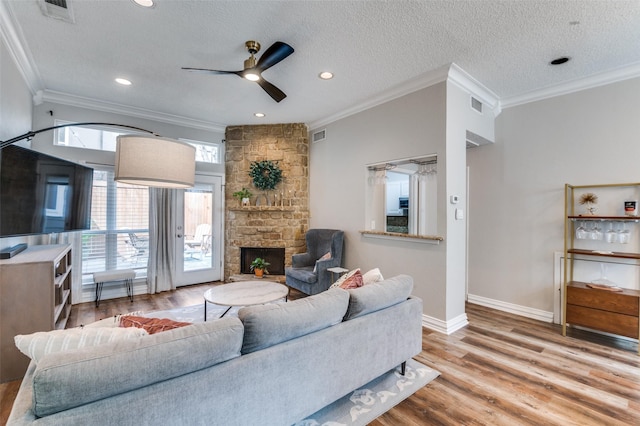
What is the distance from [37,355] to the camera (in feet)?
4.06

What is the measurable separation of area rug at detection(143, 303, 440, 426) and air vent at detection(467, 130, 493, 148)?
2941 millimetres

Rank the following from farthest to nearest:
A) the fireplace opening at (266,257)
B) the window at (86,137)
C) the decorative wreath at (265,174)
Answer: the fireplace opening at (266,257) → the decorative wreath at (265,174) → the window at (86,137)

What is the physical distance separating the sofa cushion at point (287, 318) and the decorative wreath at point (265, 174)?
11.7ft

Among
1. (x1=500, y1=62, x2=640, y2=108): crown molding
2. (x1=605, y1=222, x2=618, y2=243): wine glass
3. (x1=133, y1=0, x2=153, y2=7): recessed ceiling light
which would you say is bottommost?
(x1=605, y1=222, x2=618, y2=243): wine glass

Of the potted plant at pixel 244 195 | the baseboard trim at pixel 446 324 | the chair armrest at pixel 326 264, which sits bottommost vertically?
the baseboard trim at pixel 446 324

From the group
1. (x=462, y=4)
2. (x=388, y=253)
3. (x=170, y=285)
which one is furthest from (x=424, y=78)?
(x=170, y=285)

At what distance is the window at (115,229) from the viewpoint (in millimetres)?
4262

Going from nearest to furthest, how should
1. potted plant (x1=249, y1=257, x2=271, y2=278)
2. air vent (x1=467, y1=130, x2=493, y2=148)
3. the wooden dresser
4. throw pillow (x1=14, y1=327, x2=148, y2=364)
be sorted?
throw pillow (x1=14, y1=327, x2=148, y2=364) → the wooden dresser → air vent (x1=467, y1=130, x2=493, y2=148) → potted plant (x1=249, y1=257, x2=271, y2=278)

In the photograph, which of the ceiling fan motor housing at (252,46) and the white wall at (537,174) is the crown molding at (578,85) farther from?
the ceiling fan motor housing at (252,46)

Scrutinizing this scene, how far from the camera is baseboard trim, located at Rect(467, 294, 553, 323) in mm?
3648

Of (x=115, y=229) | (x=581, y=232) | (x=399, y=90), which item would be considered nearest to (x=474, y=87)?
(x=399, y=90)

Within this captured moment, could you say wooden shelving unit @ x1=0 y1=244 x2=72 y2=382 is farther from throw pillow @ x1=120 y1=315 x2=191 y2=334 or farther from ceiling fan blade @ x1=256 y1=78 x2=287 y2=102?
ceiling fan blade @ x1=256 y1=78 x2=287 y2=102

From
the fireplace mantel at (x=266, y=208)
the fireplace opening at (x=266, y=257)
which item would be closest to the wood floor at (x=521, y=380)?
the fireplace opening at (x=266, y=257)

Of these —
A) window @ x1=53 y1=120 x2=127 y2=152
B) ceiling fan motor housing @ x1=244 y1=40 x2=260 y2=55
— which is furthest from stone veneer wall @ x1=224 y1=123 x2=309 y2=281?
ceiling fan motor housing @ x1=244 y1=40 x2=260 y2=55
